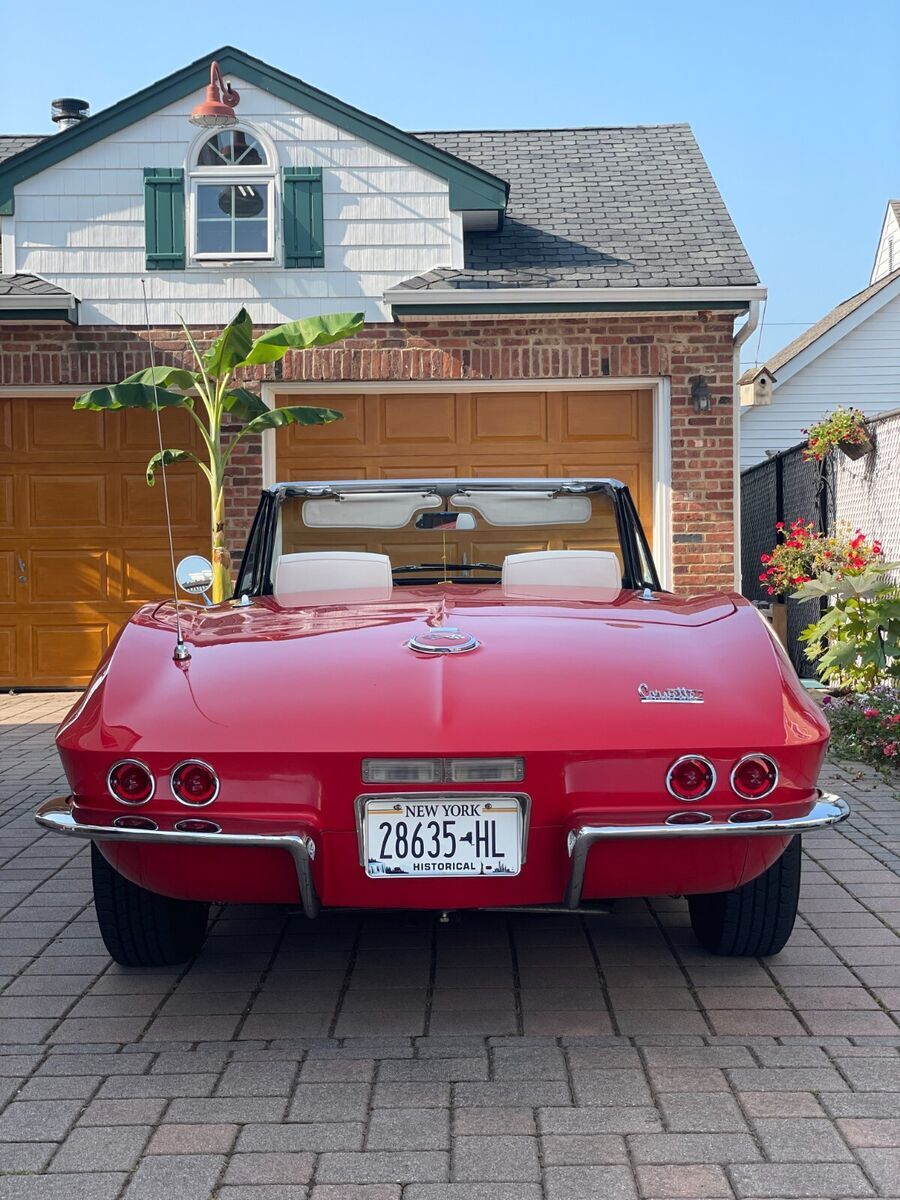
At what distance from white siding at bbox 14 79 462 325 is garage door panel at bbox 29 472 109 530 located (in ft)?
4.55

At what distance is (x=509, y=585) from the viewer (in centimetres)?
448

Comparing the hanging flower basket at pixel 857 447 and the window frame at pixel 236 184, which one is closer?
the hanging flower basket at pixel 857 447

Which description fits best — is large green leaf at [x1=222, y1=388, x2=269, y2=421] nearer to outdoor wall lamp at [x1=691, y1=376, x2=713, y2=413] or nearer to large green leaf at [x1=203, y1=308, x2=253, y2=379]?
large green leaf at [x1=203, y1=308, x2=253, y2=379]

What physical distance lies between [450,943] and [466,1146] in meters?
1.42

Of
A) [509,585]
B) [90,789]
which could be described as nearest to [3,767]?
[509,585]

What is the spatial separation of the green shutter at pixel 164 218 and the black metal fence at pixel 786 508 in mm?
5740

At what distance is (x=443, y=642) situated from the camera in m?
3.36

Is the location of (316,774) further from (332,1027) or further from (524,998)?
(524,998)

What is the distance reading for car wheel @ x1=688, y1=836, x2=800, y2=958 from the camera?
3619 millimetres

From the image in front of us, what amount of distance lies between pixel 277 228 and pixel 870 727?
6.48 metres

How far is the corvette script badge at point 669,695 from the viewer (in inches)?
123

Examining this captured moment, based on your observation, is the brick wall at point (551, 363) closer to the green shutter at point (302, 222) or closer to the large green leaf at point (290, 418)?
the large green leaf at point (290, 418)

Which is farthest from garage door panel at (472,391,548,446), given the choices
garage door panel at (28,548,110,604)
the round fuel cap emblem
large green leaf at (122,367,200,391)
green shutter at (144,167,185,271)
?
the round fuel cap emblem

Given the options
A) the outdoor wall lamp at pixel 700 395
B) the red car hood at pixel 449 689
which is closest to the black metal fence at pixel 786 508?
the outdoor wall lamp at pixel 700 395
